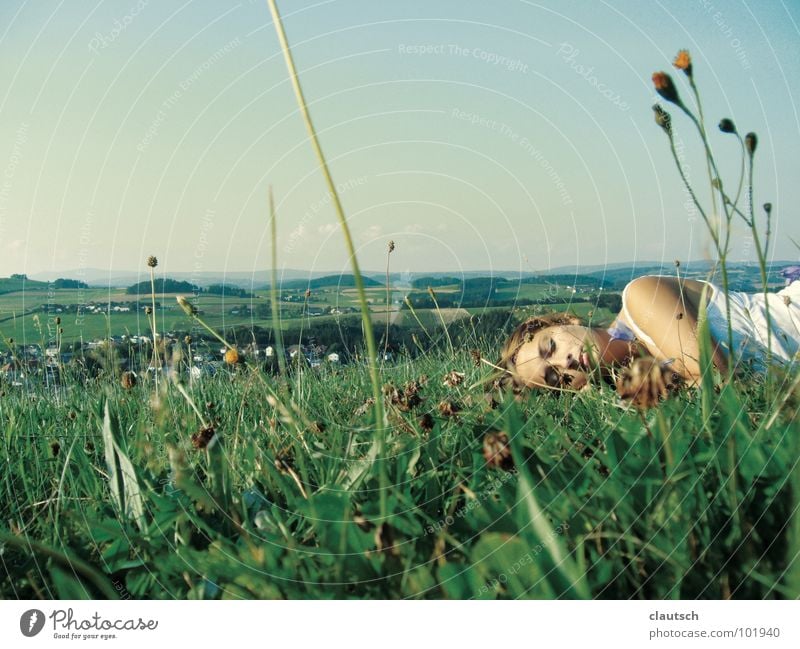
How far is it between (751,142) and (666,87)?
0.16 meters

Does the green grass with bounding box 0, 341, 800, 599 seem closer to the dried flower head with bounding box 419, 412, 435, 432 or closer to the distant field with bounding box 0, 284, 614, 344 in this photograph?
the dried flower head with bounding box 419, 412, 435, 432

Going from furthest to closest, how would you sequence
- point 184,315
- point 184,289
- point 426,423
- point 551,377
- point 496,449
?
point 184,315 → point 184,289 → point 551,377 → point 426,423 → point 496,449

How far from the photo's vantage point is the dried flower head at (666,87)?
0.75 metres

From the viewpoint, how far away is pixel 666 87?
757 mm

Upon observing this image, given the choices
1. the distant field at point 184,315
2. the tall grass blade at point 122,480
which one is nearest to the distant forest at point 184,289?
the distant field at point 184,315

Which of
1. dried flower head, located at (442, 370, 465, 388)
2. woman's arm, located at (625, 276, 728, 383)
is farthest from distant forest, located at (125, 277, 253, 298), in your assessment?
woman's arm, located at (625, 276, 728, 383)

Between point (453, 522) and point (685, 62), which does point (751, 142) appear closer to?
point (685, 62)

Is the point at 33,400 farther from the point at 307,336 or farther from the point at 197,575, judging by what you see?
the point at 197,575

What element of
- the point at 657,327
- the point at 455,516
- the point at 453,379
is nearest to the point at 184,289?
the point at 453,379

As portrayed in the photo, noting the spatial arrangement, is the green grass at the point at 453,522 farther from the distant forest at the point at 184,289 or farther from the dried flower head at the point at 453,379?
the distant forest at the point at 184,289

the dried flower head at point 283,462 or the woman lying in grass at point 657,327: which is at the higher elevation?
the woman lying in grass at point 657,327

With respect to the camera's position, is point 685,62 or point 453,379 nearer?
point 685,62

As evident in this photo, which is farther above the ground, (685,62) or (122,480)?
(685,62)

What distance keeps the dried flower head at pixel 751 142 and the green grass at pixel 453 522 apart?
289 millimetres
